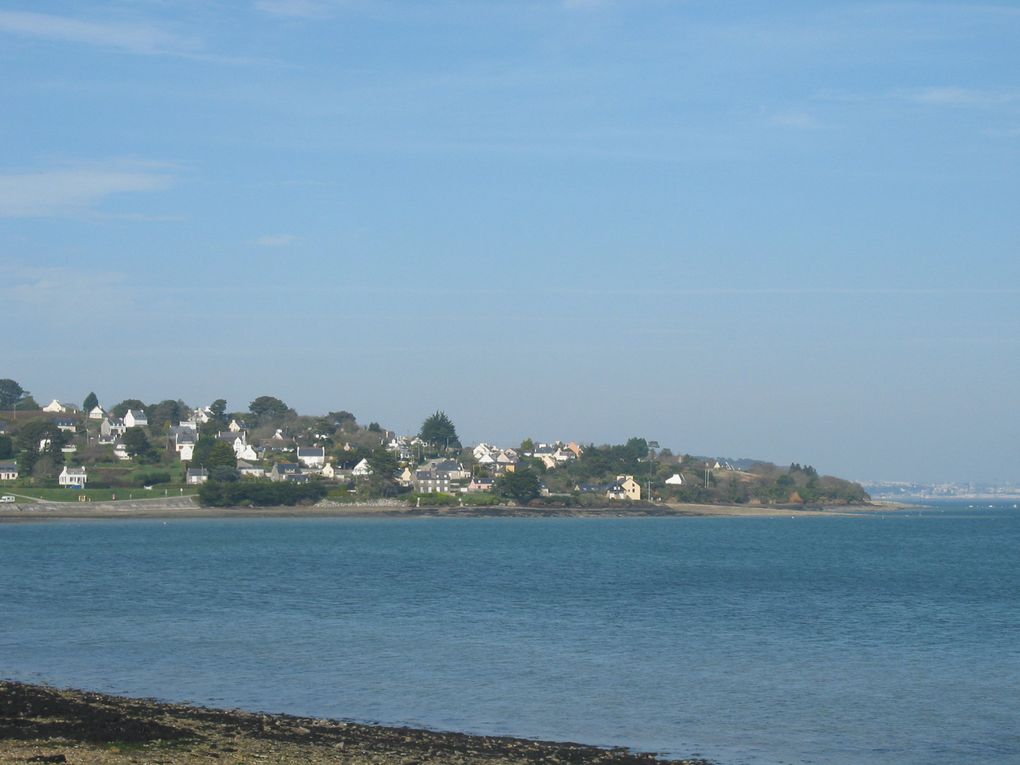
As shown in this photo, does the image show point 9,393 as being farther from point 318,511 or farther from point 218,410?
point 318,511

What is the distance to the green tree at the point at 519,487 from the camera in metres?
127

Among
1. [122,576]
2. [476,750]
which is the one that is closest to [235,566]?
[122,576]

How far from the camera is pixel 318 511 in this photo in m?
115

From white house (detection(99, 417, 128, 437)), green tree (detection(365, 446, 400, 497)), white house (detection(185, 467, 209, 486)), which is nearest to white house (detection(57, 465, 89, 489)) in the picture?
white house (detection(185, 467, 209, 486))

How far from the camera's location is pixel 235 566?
5216 centimetres

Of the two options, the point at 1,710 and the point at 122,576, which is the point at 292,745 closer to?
the point at 1,710

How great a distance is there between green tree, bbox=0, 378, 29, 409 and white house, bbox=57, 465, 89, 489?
74.6m

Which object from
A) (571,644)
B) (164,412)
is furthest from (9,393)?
(571,644)

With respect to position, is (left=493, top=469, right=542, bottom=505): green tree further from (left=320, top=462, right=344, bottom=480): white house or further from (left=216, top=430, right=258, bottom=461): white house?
(left=216, top=430, right=258, bottom=461): white house

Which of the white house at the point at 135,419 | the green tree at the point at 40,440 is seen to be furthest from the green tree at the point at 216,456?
the white house at the point at 135,419

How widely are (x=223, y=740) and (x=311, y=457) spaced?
422ft

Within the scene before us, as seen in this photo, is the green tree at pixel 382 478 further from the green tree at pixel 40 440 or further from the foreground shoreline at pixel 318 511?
the green tree at pixel 40 440

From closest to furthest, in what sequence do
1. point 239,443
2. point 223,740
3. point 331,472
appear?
point 223,740 < point 331,472 < point 239,443

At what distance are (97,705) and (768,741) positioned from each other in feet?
33.1
